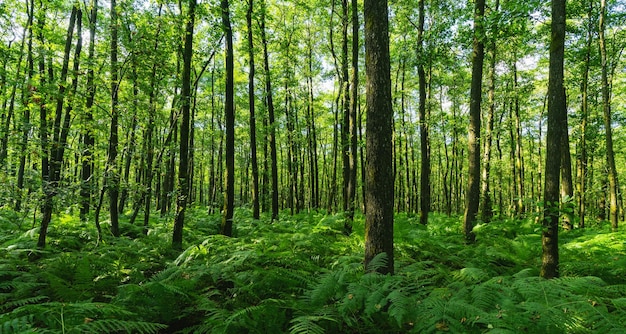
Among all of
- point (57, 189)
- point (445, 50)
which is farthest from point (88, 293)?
point (445, 50)

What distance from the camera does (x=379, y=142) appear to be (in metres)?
4.45

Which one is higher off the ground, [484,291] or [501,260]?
[484,291]

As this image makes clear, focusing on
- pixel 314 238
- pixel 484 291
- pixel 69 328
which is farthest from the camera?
pixel 314 238

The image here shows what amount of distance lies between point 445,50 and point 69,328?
9512 millimetres

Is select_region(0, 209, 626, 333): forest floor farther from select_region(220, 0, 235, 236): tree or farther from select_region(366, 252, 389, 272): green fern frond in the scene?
select_region(220, 0, 235, 236): tree

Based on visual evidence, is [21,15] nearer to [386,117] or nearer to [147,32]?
[147,32]

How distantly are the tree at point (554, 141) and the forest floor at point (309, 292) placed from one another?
0.51 metres

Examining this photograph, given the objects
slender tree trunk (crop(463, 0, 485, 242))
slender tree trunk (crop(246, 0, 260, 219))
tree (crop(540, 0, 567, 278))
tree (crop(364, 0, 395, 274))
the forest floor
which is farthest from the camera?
slender tree trunk (crop(246, 0, 260, 219))

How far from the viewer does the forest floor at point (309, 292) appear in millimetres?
2881

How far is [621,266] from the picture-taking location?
5840 mm

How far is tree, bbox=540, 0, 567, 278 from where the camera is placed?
5238 mm

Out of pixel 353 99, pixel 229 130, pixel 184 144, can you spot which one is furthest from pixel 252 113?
pixel 184 144

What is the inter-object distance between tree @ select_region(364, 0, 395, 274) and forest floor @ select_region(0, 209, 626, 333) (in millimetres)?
344

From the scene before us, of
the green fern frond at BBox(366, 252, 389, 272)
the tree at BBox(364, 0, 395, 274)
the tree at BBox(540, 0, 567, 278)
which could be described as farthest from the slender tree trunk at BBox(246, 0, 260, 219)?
the green fern frond at BBox(366, 252, 389, 272)
